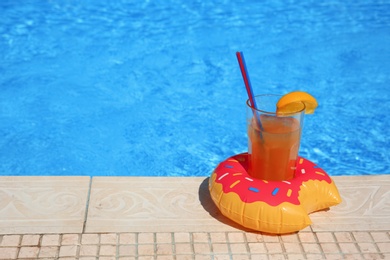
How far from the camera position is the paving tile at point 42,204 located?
3.14m

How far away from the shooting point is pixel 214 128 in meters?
5.03

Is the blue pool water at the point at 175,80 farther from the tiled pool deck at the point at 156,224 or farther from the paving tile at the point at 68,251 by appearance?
the paving tile at the point at 68,251

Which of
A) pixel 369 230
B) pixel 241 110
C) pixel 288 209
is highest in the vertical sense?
pixel 288 209

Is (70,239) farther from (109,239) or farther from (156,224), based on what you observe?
(156,224)

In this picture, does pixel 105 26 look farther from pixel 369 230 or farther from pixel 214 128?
pixel 369 230

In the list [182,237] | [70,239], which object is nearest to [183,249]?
[182,237]

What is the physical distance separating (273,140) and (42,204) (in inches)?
52.0

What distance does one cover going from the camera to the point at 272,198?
9.86 feet

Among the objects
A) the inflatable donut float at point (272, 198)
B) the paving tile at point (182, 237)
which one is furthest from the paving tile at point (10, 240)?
the inflatable donut float at point (272, 198)

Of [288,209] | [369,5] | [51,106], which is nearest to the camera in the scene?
[288,209]

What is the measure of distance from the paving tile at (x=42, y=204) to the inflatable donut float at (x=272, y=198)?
0.77 meters

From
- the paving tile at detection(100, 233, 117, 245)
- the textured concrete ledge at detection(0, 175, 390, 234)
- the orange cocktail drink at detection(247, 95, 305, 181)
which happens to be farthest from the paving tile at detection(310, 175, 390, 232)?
the paving tile at detection(100, 233, 117, 245)

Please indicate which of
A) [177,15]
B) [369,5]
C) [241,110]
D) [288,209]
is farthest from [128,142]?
[369,5]

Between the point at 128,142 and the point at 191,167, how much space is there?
0.62 meters
